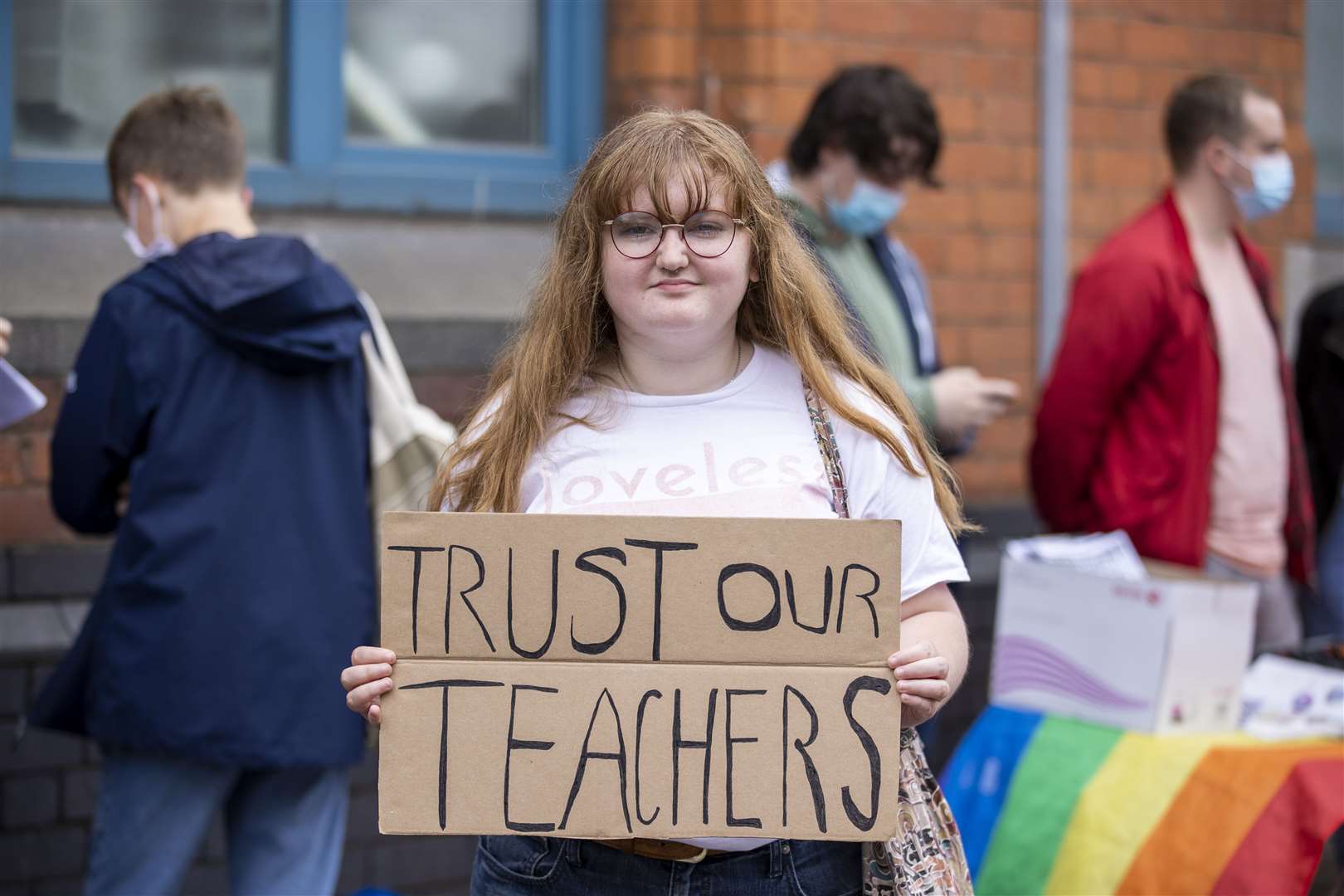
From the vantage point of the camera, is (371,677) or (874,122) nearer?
(371,677)

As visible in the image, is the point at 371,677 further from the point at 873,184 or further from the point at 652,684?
the point at 873,184

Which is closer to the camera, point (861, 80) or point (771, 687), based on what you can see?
point (771, 687)

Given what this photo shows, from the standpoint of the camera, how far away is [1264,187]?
156 inches

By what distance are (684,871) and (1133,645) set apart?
154cm

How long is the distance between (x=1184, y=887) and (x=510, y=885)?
1.51 metres

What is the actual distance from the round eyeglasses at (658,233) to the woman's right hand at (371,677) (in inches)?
23.9

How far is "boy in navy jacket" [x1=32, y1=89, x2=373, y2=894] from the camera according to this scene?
288 centimetres

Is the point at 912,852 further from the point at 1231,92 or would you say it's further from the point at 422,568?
the point at 1231,92

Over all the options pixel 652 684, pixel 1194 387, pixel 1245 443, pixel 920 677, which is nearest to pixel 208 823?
pixel 652 684

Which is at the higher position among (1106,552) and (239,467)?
(239,467)

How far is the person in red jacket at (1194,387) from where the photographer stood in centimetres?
378

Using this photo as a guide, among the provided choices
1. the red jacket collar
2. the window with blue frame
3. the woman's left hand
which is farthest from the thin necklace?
the red jacket collar

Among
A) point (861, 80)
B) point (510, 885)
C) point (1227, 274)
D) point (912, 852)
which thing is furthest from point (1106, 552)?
point (510, 885)

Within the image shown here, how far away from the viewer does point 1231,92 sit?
4.02 m
